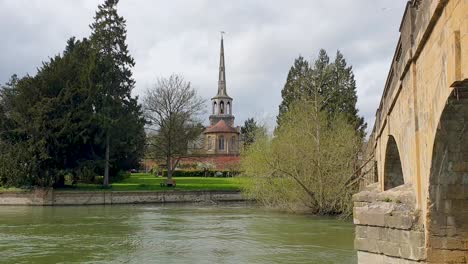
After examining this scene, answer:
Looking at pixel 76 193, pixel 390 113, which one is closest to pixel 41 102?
pixel 76 193

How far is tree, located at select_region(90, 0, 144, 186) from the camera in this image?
144ft

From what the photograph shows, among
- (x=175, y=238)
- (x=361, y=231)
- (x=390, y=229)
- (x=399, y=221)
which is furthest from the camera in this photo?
(x=175, y=238)

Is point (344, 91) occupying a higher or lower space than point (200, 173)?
higher

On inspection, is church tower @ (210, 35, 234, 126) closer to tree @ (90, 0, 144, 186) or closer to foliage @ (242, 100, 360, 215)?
tree @ (90, 0, 144, 186)

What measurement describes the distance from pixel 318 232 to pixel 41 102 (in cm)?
2770

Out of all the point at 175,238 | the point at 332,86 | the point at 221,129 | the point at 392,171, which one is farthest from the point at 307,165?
the point at 221,129

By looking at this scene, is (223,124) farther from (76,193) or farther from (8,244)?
(8,244)

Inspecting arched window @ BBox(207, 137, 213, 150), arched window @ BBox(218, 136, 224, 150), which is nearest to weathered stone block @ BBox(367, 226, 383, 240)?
arched window @ BBox(207, 137, 213, 150)

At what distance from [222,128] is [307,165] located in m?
57.2

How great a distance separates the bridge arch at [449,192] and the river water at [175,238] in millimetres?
7824

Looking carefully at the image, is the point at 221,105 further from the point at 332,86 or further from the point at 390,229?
the point at 390,229

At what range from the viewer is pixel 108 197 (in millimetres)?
40438

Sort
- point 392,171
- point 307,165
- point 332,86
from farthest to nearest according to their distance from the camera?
point 332,86, point 307,165, point 392,171

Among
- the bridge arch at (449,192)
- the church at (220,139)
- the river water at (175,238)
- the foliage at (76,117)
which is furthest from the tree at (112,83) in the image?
the bridge arch at (449,192)
